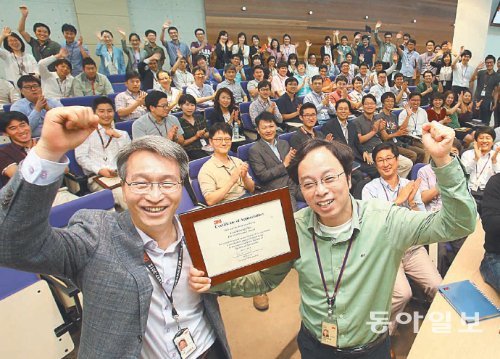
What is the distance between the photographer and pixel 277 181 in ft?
10.4

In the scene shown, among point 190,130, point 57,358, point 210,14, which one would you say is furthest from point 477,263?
point 210,14

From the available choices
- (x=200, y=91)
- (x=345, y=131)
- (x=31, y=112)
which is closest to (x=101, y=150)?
(x=31, y=112)

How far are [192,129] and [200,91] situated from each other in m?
1.84

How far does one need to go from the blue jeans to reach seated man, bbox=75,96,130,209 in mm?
2810

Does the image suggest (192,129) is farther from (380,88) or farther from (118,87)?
(380,88)

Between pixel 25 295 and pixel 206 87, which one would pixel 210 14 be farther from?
pixel 25 295

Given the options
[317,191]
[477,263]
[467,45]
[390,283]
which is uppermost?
[467,45]

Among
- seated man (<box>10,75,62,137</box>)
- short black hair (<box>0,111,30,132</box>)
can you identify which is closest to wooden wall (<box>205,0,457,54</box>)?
seated man (<box>10,75,62,137</box>)

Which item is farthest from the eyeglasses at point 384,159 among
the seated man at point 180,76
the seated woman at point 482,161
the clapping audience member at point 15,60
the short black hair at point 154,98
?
the clapping audience member at point 15,60

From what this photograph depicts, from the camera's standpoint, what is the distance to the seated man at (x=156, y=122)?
12.1 feet

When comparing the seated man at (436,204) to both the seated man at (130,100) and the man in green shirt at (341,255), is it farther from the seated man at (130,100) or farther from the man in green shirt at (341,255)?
the seated man at (130,100)

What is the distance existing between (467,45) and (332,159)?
27.6 feet

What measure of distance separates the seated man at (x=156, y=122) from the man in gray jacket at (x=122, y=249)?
275 centimetres

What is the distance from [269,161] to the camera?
3234 mm
